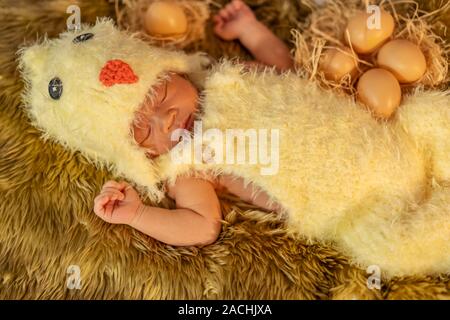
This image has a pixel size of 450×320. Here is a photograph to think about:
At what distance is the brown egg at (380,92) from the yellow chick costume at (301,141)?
3cm

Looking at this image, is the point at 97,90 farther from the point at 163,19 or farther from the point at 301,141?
the point at 301,141

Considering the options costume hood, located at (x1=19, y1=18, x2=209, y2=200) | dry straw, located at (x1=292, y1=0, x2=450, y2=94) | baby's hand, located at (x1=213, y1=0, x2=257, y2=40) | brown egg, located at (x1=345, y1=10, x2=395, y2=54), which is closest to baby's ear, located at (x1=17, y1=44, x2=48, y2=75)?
costume hood, located at (x1=19, y1=18, x2=209, y2=200)

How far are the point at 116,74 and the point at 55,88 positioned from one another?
0.13 m

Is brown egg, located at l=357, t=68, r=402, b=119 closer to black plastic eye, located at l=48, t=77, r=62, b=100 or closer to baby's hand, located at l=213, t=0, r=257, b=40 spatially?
baby's hand, located at l=213, t=0, r=257, b=40

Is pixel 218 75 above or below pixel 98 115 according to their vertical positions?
above

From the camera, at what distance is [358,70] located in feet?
4.11

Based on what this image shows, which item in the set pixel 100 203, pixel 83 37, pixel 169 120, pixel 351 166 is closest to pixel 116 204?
pixel 100 203

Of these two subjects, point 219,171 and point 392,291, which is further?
point 219,171

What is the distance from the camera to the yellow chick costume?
3.57 ft

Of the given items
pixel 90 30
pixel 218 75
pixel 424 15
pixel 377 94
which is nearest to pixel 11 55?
pixel 90 30

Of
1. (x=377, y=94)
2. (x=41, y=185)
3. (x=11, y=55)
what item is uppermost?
(x=11, y=55)
